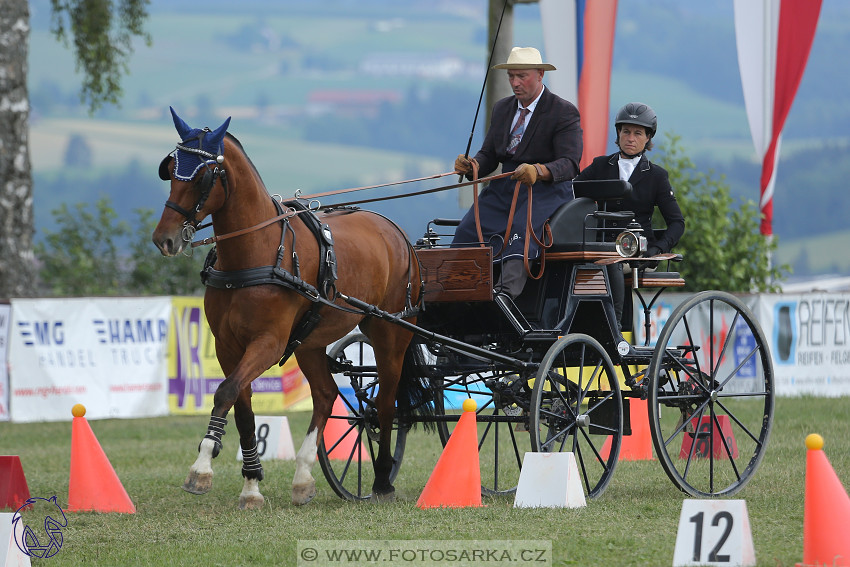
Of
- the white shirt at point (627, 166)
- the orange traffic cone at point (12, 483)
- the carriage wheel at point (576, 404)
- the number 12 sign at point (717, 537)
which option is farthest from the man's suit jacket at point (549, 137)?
the orange traffic cone at point (12, 483)

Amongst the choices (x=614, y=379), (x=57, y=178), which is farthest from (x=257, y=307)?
(x=57, y=178)

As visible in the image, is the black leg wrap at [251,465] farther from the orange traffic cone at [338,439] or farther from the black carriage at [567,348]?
the orange traffic cone at [338,439]

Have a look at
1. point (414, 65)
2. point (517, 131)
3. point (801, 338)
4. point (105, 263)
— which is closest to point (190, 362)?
point (105, 263)

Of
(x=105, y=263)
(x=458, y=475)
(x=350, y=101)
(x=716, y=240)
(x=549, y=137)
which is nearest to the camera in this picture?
(x=458, y=475)

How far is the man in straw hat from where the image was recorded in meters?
7.27

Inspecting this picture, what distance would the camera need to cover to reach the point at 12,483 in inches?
290

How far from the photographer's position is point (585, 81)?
1319 cm

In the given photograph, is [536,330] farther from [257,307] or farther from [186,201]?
[186,201]

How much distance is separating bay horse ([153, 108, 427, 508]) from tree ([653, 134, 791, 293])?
902 centimetres

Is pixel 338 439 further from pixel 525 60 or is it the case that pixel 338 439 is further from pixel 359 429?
pixel 525 60

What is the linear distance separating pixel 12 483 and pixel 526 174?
3720 mm

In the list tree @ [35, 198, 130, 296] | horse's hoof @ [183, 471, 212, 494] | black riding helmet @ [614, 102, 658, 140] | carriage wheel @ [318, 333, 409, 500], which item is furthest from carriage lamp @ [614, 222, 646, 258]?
tree @ [35, 198, 130, 296]

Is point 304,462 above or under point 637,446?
above

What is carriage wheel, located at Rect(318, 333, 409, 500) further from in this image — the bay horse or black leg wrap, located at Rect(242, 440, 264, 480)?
black leg wrap, located at Rect(242, 440, 264, 480)
